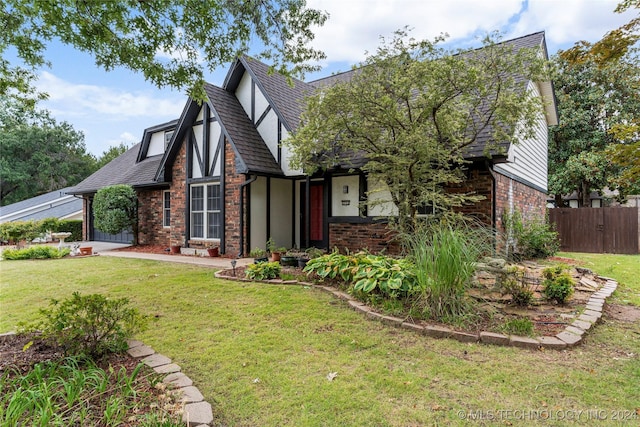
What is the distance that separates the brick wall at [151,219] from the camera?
13.6 meters

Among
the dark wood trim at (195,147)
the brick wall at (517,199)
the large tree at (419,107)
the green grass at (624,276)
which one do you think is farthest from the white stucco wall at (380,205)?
the dark wood trim at (195,147)

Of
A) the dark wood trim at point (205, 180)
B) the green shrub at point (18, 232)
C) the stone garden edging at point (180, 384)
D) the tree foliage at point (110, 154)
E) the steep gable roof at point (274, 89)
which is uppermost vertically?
the tree foliage at point (110, 154)

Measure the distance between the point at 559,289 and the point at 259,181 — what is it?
8.13 meters

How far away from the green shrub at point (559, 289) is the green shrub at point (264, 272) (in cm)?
471

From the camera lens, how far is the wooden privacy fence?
40.8ft

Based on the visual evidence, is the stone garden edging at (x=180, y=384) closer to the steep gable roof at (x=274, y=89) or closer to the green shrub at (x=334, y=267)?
the green shrub at (x=334, y=267)

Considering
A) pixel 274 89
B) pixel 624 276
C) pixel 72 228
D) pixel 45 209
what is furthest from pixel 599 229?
pixel 45 209

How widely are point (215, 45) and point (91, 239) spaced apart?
16.8m

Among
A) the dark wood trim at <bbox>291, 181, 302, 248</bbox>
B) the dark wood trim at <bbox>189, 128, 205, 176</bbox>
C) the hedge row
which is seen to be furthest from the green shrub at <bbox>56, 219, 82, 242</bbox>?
the dark wood trim at <bbox>291, 181, 302, 248</bbox>

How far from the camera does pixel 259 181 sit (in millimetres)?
10539

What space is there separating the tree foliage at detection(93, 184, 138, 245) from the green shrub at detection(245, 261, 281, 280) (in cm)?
903

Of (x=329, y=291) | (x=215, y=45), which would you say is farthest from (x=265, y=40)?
(x=329, y=291)

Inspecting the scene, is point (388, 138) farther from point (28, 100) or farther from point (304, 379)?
point (28, 100)

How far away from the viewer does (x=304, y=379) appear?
2891 millimetres
